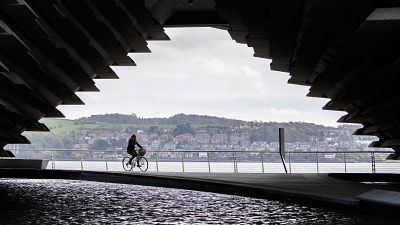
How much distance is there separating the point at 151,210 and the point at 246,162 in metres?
14.8

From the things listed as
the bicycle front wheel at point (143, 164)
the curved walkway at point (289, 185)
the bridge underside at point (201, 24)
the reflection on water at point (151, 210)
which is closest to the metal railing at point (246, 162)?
the bicycle front wheel at point (143, 164)

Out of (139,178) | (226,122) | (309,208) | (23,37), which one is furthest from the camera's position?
(226,122)

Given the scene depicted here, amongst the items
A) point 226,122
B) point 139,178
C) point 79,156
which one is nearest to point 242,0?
point 139,178

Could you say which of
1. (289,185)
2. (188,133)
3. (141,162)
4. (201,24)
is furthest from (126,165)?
(188,133)

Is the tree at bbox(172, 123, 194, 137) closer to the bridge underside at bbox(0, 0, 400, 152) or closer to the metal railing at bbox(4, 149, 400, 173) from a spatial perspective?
the metal railing at bbox(4, 149, 400, 173)

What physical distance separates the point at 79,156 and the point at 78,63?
28.7 ft

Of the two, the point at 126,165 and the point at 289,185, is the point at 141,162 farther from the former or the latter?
the point at 289,185

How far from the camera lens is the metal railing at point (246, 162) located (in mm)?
22688

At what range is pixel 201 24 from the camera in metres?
23.1

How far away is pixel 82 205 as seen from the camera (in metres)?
10.5

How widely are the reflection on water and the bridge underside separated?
3.66m

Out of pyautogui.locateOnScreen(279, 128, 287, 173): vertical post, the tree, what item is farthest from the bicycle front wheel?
the tree

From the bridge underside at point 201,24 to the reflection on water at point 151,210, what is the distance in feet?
12.0

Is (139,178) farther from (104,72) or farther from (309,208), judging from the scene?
(309,208)
